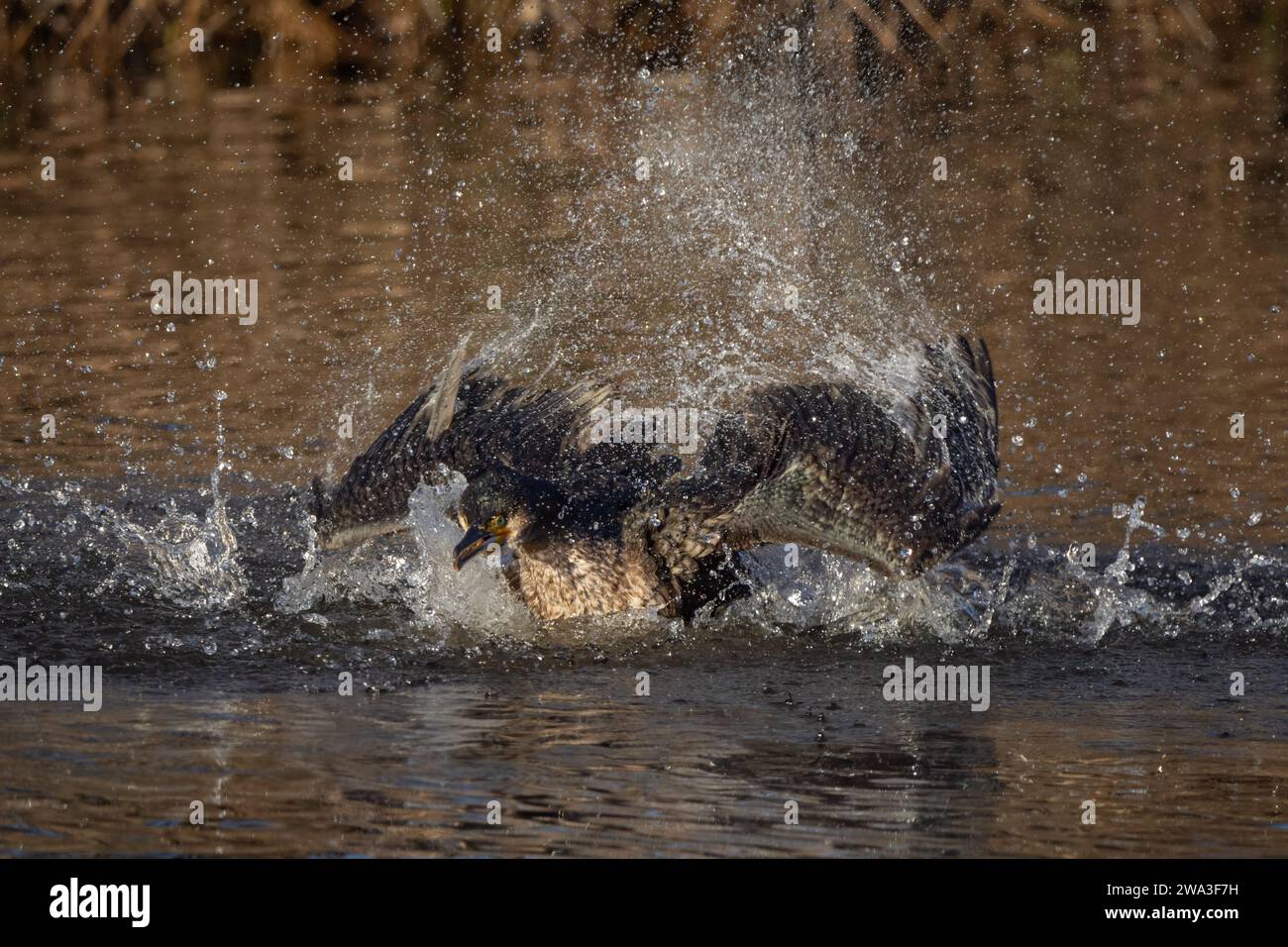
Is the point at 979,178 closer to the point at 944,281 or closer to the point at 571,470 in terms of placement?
the point at 944,281

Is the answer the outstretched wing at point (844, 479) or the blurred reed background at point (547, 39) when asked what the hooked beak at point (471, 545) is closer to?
the outstretched wing at point (844, 479)

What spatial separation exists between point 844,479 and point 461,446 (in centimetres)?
176

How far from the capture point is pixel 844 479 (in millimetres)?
6980

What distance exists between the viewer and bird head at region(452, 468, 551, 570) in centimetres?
708

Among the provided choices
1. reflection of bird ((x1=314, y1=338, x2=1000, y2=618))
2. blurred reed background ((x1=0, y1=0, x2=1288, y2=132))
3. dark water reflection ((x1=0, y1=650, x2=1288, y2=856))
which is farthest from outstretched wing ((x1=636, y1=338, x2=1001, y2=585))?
blurred reed background ((x1=0, y1=0, x2=1288, y2=132))

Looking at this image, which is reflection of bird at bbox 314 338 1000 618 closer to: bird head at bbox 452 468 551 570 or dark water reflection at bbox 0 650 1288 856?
bird head at bbox 452 468 551 570

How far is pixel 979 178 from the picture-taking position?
15.6 metres

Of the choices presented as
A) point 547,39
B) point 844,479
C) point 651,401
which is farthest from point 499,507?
point 547,39

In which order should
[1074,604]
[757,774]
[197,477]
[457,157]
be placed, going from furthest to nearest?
[457,157], [197,477], [1074,604], [757,774]

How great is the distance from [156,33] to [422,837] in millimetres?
19088

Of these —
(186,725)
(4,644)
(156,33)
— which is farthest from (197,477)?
(156,33)

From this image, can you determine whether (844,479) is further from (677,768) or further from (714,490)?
(677,768)

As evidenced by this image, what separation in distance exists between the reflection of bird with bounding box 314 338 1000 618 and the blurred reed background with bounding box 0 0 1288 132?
1215 cm

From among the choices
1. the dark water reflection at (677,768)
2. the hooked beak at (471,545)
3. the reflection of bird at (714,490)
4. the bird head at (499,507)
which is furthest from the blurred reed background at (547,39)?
the dark water reflection at (677,768)
